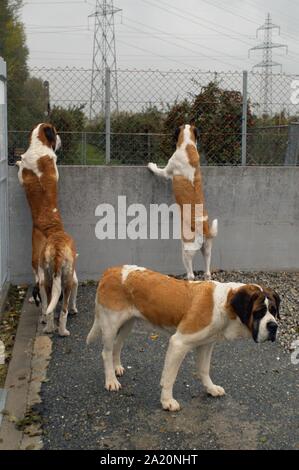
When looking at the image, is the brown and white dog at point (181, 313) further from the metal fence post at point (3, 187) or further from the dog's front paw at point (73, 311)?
the metal fence post at point (3, 187)

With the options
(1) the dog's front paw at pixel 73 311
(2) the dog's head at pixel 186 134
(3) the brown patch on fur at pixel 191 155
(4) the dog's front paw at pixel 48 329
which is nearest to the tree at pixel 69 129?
(2) the dog's head at pixel 186 134

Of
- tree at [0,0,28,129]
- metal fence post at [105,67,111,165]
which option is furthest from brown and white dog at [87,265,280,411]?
tree at [0,0,28,129]

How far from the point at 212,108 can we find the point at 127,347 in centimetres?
452

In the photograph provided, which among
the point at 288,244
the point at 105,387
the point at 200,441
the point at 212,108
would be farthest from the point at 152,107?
the point at 200,441

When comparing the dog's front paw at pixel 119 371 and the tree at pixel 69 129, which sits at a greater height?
the tree at pixel 69 129

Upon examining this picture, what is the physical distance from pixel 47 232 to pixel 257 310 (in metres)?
3.44

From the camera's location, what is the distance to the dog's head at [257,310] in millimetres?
3965

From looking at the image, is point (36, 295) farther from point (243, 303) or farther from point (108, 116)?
point (243, 303)

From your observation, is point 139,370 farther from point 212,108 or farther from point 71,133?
point 212,108

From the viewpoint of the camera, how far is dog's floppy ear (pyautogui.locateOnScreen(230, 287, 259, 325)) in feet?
13.2

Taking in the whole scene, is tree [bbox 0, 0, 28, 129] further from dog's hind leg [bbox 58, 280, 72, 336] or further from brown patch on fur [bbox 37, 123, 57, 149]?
dog's hind leg [bbox 58, 280, 72, 336]

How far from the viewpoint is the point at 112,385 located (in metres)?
4.77

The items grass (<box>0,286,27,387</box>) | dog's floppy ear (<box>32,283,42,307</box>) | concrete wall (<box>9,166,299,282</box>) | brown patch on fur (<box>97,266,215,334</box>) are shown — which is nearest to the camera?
brown patch on fur (<box>97,266,215,334</box>)

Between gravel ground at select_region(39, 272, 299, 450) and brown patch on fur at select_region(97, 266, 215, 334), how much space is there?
2.32ft
